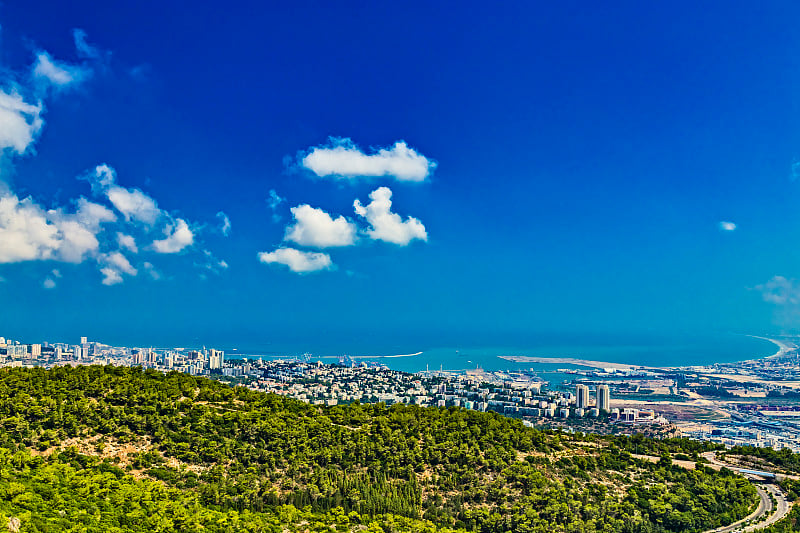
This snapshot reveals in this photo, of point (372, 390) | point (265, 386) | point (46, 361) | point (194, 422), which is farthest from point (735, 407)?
point (46, 361)

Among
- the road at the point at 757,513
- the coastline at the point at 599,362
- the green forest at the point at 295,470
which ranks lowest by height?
the road at the point at 757,513

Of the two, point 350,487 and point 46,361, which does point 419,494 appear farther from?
point 46,361

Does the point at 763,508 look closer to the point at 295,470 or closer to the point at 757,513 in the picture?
the point at 757,513

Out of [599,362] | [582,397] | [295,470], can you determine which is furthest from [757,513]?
[599,362]

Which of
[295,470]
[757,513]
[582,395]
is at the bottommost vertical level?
[757,513]

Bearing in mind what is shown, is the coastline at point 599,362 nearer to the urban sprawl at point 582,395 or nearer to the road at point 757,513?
the urban sprawl at point 582,395

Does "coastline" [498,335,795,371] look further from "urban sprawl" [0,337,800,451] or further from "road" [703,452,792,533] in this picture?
"road" [703,452,792,533]

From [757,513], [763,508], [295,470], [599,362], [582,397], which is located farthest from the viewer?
[599,362]

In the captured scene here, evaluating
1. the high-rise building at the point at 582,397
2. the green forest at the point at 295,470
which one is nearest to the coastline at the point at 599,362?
the high-rise building at the point at 582,397
